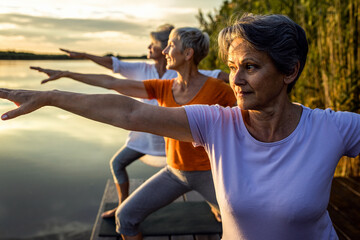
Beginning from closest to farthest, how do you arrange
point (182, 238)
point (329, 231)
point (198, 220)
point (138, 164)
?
point (329, 231) → point (182, 238) → point (198, 220) → point (138, 164)

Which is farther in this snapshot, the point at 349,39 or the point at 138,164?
the point at 138,164

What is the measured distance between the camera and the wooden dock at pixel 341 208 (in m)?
2.54

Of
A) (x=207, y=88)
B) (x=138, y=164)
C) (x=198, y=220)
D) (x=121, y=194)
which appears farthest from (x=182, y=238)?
(x=138, y=164)

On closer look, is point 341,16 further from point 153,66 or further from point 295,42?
point 295,42

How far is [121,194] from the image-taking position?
2.87 meters

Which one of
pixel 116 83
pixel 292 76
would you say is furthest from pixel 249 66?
pixel 116 83

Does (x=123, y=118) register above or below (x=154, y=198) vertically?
above

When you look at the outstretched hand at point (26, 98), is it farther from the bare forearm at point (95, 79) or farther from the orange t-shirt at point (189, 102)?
the bare forearm at point (95, 79)

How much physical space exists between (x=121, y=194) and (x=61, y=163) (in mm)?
3604

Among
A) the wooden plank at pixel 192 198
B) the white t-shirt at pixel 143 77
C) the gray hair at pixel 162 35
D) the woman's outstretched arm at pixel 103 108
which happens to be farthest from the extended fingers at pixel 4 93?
the wooden plank at pixel 192 198

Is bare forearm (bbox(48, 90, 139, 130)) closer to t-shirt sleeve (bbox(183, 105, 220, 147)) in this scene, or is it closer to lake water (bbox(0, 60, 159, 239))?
t-shirt sleeve (bbox(183, 105, 220, 147))

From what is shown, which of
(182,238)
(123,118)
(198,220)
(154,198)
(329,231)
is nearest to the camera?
(123,118)

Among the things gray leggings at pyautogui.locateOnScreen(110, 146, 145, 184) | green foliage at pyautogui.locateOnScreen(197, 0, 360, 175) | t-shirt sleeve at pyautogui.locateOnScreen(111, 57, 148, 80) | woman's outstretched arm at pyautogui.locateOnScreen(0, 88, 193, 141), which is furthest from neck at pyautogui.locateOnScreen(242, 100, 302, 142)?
green foliage at pyautogui.locateOnScreen(197, 0, 360, 175)

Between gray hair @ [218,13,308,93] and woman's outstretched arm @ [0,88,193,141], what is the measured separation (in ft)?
1.15
